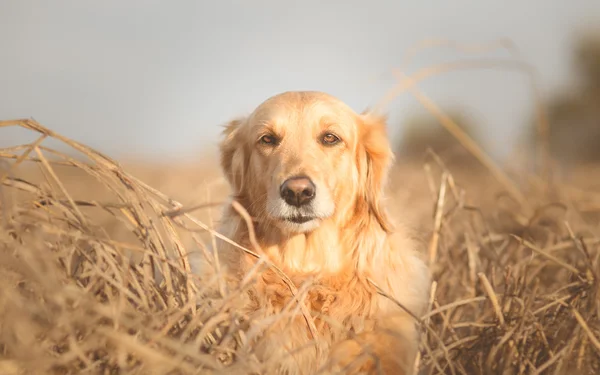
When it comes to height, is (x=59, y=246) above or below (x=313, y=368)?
above

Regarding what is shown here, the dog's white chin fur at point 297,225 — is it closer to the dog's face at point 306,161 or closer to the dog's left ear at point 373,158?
the dog's face at point 306,161

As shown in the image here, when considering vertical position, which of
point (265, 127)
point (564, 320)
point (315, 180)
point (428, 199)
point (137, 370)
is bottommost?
point (428, 199)

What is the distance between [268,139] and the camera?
3.29 metres

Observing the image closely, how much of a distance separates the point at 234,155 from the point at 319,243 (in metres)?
0.86

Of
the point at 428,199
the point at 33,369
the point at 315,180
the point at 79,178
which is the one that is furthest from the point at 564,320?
the point at 79,178

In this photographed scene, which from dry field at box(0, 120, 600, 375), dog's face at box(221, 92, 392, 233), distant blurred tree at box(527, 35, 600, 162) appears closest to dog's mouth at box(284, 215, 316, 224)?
dog's face at box(221, 92, 392, 233)

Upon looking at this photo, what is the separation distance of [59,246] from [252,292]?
109cm

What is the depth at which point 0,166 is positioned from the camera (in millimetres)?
1713

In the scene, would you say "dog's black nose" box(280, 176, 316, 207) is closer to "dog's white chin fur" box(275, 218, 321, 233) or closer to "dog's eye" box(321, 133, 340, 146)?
"dog's white chin fur" box(275, 218, 321, 233)

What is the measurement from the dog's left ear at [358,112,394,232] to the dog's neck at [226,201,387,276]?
7.0 inches

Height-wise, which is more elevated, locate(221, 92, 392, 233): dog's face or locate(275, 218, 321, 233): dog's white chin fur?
locate(221, 92, 392, 233): dog's face

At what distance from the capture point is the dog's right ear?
3523 mm

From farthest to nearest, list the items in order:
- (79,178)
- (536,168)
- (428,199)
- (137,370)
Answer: (79,178) → (428,199) → (536,168) → (137,370)

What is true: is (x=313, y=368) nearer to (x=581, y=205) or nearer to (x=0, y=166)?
(x=0, y=166)
